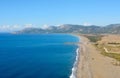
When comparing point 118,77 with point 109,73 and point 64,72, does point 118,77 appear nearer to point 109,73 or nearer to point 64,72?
point 109,73

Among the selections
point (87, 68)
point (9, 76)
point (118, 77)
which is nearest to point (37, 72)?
point (9, 76)

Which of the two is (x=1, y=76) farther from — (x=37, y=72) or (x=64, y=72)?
(x=64, y=72)

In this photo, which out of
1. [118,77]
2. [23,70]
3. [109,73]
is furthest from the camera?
[23,70]

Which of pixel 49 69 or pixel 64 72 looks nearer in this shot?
pixel 64 72

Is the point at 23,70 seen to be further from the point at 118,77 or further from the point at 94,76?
the point at 118,77

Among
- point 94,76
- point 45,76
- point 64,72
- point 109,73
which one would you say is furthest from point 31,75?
point 109,73

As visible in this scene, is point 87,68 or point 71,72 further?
point 87,68

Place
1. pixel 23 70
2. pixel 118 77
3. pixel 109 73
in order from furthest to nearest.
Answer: pixel 23 70 < pixel 109 73 < pixel 118 77
